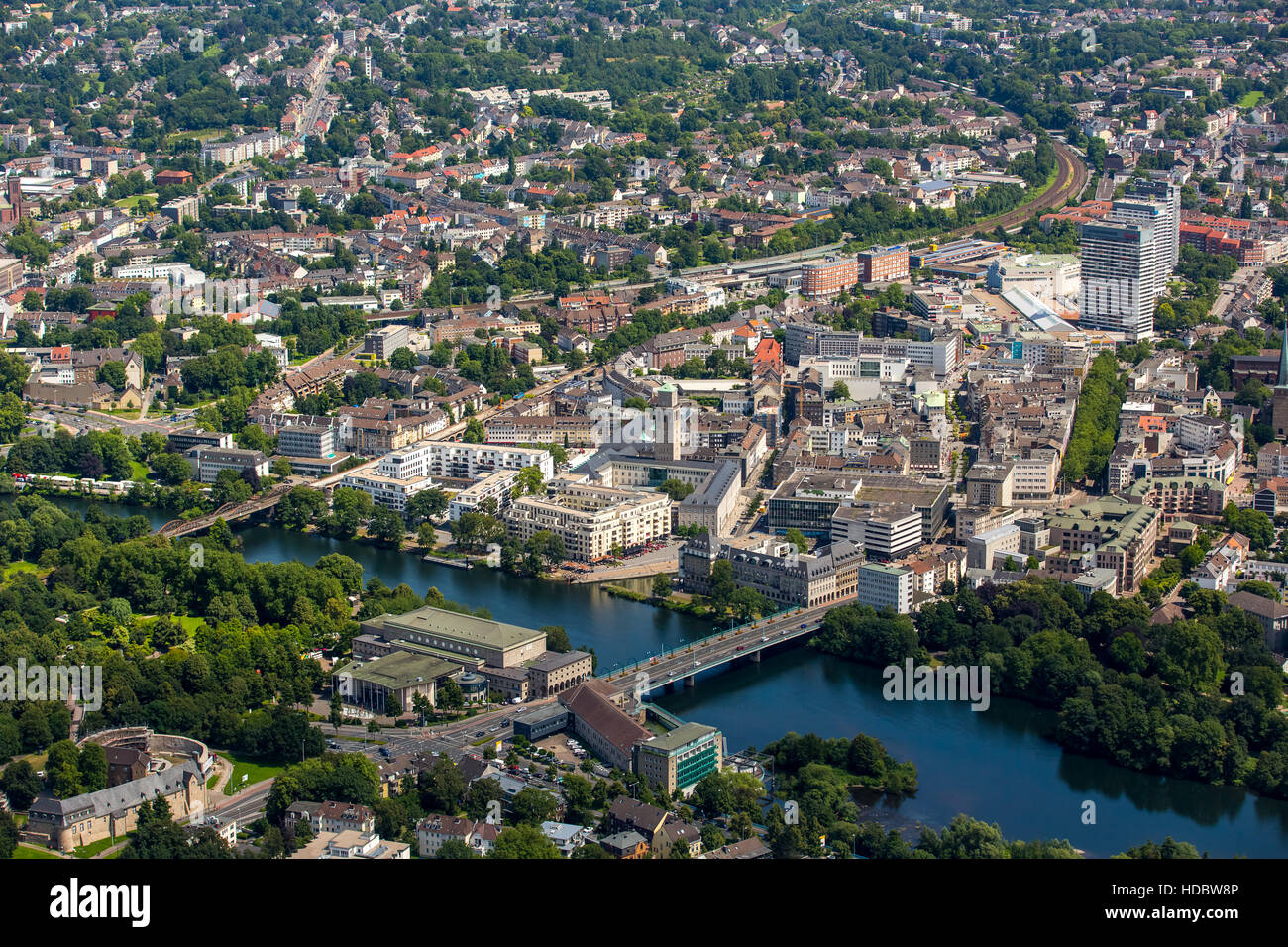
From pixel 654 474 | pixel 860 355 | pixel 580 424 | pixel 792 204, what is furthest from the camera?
pixel 792 204

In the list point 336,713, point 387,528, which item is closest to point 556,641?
point 336,713

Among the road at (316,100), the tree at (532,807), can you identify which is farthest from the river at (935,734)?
the road at (316,100)

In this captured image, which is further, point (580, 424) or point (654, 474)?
point (580, 424)

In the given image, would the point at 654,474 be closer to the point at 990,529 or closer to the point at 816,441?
the point at 816,441

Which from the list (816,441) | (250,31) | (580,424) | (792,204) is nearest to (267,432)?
(580,424)

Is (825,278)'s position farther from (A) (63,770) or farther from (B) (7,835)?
(B) (7,835)

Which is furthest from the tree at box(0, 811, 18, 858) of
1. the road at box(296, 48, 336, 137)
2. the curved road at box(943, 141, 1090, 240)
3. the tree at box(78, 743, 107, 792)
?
the road at box(296, 48, 336, 137)

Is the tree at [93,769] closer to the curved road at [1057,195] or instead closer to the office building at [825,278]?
the office building at [825,278]
